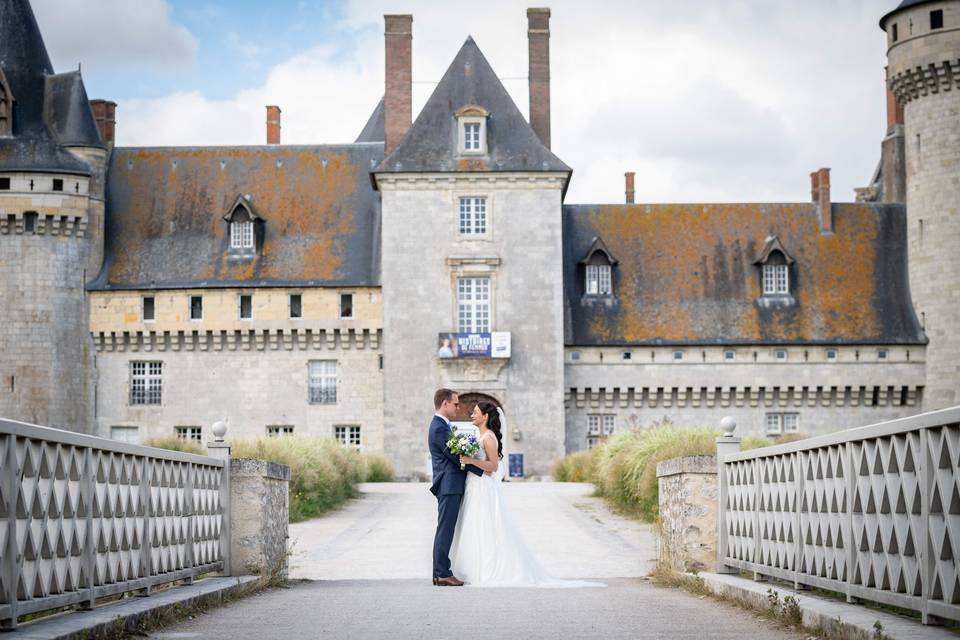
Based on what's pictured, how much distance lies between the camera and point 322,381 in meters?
46.7

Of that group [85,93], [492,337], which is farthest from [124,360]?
[492,337]

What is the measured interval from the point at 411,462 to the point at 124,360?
996cm

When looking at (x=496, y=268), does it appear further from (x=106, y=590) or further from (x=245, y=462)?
(x=106, y=590)

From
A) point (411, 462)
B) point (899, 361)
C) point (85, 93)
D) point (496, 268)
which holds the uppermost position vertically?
point (85, 93)

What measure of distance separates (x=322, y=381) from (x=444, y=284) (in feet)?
17.0

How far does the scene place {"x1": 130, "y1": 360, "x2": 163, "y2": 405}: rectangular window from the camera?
46906 mm

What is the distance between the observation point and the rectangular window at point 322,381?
46500 mm

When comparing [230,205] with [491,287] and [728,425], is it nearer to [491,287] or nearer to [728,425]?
[491,287]

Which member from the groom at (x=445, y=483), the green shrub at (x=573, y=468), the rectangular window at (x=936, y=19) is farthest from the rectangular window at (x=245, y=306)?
the groom at (x=445, y=483)

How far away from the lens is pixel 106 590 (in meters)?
9.54

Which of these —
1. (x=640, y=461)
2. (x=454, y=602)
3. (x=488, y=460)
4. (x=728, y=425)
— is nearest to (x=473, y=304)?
(x=640, y=461)

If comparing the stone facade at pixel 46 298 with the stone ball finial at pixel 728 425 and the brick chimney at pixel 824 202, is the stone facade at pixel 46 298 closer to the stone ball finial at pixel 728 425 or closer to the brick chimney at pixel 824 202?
the brick chimney at pixel 824 202

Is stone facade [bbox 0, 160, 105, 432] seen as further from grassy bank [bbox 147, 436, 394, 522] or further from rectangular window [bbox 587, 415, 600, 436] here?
rectangular window [bbox 587, 415, 600, 436]

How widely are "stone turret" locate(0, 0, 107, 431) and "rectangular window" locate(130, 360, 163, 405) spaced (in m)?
1.30
